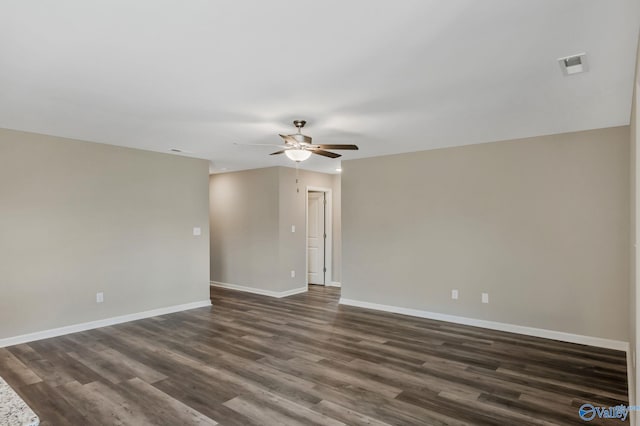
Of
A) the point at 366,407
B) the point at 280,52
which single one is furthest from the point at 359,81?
the point at 366,407

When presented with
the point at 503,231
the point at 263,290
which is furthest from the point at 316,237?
the point at 503,231

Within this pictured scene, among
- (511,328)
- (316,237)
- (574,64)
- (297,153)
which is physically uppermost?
(574,64)

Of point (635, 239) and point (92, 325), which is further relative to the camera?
point (92, 325)

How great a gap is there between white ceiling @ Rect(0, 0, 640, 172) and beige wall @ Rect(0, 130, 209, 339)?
0.64 metres

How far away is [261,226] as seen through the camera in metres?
6.95

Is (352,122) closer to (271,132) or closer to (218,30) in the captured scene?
(271,132)

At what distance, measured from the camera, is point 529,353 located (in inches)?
153

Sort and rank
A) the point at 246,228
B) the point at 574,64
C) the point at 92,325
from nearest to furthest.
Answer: the point at 574,64, the point at 92,325, the point at 246,228

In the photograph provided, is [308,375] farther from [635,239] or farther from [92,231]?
[92,231]

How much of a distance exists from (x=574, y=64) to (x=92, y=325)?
5854 mm

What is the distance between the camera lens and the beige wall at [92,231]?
14.0 ft

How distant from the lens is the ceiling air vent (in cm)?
238

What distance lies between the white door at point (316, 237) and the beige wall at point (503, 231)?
1896 mm

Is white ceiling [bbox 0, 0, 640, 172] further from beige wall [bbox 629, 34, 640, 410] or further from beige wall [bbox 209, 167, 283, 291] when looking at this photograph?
beige wall [bbox 209, 167, 283, 291]
